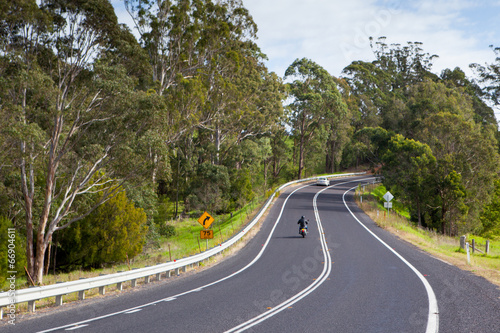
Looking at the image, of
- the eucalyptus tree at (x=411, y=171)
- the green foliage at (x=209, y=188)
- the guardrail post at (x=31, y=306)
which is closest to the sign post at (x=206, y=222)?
the guardrail post at (x=31, y=306)

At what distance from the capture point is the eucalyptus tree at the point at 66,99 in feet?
66.3

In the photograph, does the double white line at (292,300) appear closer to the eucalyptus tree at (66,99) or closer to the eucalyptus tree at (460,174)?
the eucalyptus tree at (66,99)

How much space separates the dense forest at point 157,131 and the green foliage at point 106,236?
0.30ft

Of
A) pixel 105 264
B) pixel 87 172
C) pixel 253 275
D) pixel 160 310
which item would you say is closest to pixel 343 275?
pixel 253 275

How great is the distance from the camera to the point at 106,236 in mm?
28516

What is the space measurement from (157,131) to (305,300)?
1731 cm

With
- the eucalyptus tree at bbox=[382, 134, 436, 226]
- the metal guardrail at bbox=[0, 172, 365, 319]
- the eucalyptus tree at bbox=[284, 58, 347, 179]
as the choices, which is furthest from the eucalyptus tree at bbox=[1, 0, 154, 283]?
the eucalyptus tree at bbox=[284, 58, 347, 179]

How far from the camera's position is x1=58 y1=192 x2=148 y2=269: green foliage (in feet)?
93.3

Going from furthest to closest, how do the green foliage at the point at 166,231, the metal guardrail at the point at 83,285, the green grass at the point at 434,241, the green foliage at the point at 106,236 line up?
the green foliage at the point at 166,231
the green foliage at the point at 106,236
the green grass at the point at 434,241
the metal guardrail at the point at 83,285

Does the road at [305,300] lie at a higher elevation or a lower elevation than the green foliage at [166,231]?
higher

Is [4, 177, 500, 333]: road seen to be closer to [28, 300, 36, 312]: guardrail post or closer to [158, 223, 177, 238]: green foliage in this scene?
[28, 300, 36, 312]: guardrail post

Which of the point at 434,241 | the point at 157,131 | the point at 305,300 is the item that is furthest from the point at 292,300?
Result: the point at 434,241

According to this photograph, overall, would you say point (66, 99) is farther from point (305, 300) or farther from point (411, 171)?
point (411, 171)

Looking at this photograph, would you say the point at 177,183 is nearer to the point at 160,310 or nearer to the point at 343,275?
the point at 343,275
